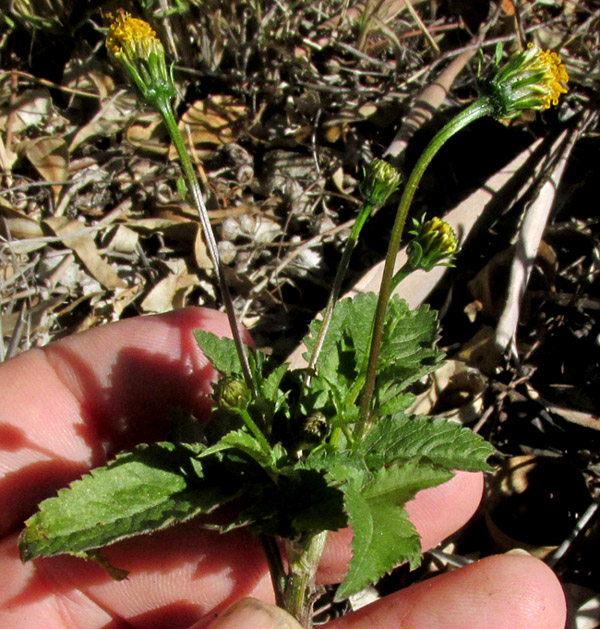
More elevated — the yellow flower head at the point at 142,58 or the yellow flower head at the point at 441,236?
the yellow flower head at the point at 142,58

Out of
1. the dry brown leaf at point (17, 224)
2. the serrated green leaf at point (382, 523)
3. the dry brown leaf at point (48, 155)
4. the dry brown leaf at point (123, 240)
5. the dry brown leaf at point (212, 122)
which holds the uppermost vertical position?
the dry brown leaf at point (48, 155)

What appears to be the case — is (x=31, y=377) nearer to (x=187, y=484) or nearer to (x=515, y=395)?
(x=187, y=484)

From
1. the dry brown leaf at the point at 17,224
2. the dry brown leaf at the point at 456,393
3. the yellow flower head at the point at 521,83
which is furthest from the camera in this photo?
the dry brown leaf at the point at 17,224

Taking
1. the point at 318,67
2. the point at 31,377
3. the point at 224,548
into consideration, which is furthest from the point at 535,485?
the point at 318,67

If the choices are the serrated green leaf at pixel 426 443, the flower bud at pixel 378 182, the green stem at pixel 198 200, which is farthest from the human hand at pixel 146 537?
the flower bud at pixel 378 182

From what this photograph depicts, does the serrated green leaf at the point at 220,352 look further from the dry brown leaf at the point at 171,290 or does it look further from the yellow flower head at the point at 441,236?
the dry brown leaf at the point at 171,290

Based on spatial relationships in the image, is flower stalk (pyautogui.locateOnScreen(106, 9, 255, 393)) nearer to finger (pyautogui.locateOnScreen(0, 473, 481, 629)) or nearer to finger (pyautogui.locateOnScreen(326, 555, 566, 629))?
finger (pyautogui.locateOnScreen(0, 473, 481, 629))
